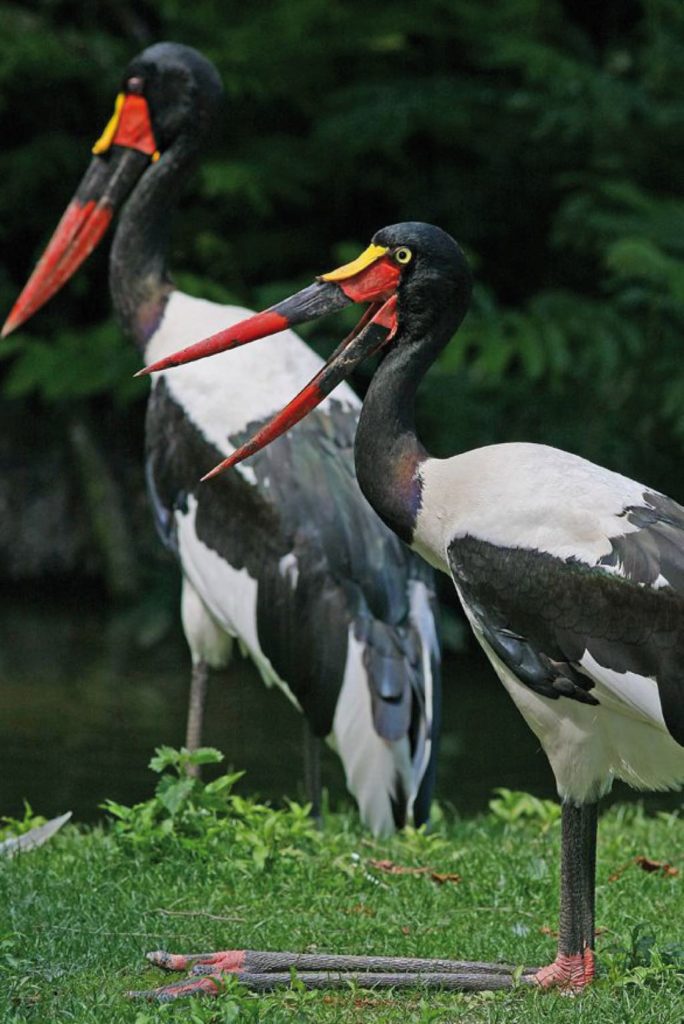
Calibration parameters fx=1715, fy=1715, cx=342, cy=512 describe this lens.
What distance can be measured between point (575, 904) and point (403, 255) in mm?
1460

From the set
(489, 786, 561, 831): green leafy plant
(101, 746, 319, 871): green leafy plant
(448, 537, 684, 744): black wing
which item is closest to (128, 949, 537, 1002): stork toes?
(448, 537, 684, 744): black wing

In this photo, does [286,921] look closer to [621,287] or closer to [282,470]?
[282,470]

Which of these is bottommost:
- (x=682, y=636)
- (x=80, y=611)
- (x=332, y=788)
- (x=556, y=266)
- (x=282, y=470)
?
(x=80, y=611)

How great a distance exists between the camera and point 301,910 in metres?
4.05

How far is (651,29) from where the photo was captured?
10.6 m

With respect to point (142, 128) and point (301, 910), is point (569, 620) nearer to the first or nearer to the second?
point (301, 910)

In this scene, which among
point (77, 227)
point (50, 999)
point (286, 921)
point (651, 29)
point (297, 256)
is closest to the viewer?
point (50, 999)

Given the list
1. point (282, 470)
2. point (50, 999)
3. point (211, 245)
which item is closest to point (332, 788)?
point (282, 470)

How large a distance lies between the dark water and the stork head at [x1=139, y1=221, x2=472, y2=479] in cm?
259

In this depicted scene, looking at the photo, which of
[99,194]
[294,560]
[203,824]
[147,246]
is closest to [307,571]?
[294,560]

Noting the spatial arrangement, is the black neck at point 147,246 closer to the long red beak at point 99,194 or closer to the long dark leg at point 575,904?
the long red beak at point 99,194

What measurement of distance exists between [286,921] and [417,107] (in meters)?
7.61

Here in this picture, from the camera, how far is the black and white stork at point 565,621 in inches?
131

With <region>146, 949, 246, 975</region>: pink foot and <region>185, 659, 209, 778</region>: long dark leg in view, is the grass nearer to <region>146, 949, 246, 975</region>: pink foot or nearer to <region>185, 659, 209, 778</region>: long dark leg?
<region>146, 949, 246, 975</region>: pink foot
